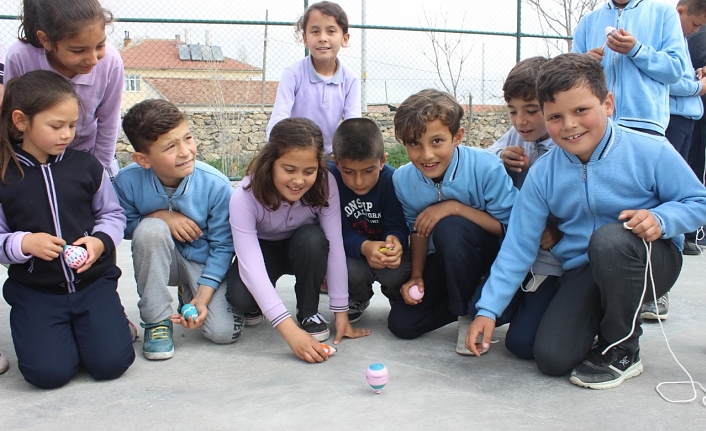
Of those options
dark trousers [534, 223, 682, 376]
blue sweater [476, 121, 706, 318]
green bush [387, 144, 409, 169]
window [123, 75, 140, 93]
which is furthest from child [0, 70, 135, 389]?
green bush [387, 144, 409, 169]

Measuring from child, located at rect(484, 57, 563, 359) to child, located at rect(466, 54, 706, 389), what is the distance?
13cm

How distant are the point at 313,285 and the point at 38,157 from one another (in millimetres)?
1235

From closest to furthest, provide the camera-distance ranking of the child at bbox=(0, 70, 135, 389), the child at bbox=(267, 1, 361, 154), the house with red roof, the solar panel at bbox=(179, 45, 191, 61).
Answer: the child at bbox=(0, 70, 135, 389), the child at bbox=(267, 1, 361, 154), the solar panel at bbox=(179, 45, 191, 61), the house with red roof

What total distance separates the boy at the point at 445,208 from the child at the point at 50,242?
4.12 ft

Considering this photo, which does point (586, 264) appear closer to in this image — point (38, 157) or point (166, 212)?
point (166, 212)

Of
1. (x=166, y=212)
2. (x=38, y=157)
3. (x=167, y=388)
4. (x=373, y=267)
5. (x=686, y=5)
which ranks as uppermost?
(x=686, y=5)

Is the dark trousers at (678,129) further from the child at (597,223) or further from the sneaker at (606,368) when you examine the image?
the sneaker at (606,368)

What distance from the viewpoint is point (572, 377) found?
2379 millimetres

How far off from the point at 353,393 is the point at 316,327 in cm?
66

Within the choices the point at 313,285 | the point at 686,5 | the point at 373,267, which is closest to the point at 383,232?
the point at 373,267

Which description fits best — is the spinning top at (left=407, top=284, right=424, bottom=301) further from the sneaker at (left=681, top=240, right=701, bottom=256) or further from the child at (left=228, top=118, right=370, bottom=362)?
the sneaker at (left=681, top=240, right=701, bottom=256)

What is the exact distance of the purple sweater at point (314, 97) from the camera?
3.83 m

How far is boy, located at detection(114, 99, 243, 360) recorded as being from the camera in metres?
2.87

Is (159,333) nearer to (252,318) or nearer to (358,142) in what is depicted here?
(252,318)
